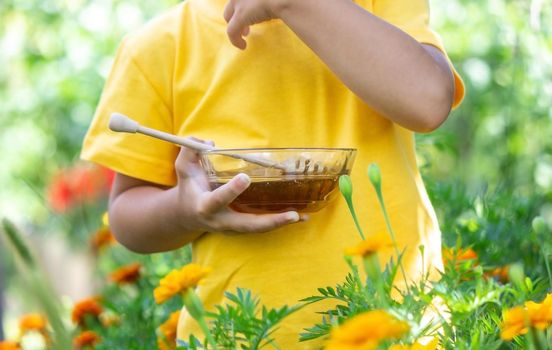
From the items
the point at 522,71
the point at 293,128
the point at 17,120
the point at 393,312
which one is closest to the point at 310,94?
the point at 293,128

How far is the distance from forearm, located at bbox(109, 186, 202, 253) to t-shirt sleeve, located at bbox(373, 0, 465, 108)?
1.18 feet

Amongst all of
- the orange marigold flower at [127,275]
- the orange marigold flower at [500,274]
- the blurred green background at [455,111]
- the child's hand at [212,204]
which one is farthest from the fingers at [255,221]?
the orange marigold flower at [127,275]

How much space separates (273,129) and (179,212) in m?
0.17

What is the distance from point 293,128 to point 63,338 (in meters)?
0.58

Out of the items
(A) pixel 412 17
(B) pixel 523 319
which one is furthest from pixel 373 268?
(A) pixel 412 17

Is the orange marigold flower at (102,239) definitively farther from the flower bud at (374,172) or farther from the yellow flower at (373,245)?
the yellow flower at (373,245)

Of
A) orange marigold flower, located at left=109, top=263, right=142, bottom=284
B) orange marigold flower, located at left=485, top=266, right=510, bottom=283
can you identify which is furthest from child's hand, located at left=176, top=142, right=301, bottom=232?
orange marigold flower, located at left=109, top=263, right=142, bottom=284

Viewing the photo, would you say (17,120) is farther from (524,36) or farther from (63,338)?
(63,338)

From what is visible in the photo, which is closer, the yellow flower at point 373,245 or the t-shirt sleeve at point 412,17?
the yellow flower at point 373,245

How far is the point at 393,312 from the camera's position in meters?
0.81

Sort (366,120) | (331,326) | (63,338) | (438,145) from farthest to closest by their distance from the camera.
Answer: (438,145), (366,120), (331,326), (63,338)

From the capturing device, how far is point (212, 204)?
1.03 meters

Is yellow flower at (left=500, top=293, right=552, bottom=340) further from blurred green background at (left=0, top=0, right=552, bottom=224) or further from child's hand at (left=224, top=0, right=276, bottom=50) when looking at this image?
blurred green background at (left=0, top=0, right=552, bottom=224)

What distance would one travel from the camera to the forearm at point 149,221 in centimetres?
120
